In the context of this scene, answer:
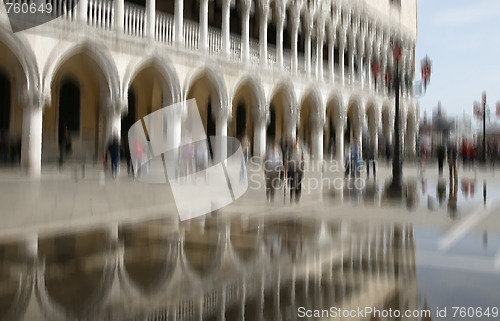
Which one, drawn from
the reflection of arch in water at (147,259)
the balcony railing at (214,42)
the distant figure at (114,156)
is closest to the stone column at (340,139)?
the balcony railing at (214,42)

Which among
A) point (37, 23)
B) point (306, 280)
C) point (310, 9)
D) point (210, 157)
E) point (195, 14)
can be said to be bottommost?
point (306, 280)

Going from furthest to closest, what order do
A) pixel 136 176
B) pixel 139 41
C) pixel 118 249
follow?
pixel 139 41 < pixel 136 176 < pixel 118 249

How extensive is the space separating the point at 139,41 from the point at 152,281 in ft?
43.0

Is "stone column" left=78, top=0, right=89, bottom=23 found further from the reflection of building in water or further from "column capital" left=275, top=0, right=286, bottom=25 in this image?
"column capital" left=275, top=0, right=286, bottom=25

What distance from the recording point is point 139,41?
15.9 meters

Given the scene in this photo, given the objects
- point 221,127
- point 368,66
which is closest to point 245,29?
point 221,127

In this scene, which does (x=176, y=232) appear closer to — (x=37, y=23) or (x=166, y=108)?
(x=37, y=23)

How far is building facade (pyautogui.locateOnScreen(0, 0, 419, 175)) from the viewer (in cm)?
1355

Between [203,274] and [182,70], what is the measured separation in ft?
45.5

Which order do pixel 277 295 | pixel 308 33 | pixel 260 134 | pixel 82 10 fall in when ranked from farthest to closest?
pixel 308 33 < pixel 260 134 < pixel 82 10 < pixel 277 295

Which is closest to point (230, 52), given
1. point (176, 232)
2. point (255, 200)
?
point (255, 200)

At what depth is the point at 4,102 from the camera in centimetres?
1530

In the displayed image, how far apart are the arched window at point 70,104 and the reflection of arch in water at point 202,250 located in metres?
11.5

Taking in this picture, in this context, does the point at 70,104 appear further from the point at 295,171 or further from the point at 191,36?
the point at 295,171
